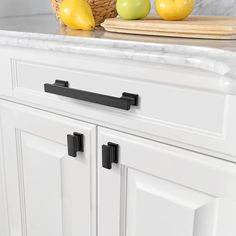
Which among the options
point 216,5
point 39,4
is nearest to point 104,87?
point 216,5

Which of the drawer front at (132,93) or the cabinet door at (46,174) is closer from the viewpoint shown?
the drawer front at (132,93)

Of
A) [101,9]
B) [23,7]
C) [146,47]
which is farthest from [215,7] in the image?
[23,7]

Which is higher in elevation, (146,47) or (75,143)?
(146,47)

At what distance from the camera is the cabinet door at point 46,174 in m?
0.85

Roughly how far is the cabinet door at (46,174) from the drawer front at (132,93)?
5 cm

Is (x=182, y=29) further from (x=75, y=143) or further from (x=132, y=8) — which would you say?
(x=75, y=143)

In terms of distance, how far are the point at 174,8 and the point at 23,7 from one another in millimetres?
777

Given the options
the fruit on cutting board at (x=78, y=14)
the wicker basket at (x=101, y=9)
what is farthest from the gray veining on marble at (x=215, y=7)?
the fruit on cutting board at (x=78, y=14)

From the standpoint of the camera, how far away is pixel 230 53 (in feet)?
1.92

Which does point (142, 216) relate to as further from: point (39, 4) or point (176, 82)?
point (39, 4)

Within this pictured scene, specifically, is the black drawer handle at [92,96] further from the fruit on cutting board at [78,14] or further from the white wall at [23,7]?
the white wall at [23,7]

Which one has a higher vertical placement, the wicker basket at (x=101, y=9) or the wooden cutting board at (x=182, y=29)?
the wicker basket at (x=101, y=9)

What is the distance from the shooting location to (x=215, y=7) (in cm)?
114

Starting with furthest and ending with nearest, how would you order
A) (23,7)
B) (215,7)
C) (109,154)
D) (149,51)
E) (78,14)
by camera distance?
(23,7), (215,7), (78,14), (109,154), (149,51)
